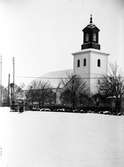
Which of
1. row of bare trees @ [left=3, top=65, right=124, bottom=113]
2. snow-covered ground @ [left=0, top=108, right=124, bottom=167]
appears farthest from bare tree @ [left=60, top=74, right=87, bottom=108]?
snow-covered ground @ [left=0, top=108, right=124, bottom=167]

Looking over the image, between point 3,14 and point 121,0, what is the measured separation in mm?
942

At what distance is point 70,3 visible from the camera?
2.37m

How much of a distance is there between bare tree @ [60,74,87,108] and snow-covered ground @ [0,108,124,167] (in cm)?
10

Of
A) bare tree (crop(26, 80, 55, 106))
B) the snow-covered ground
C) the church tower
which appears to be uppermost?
the church tower

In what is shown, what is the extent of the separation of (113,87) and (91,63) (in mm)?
225

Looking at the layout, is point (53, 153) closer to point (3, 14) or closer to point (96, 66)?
point (96, 66)

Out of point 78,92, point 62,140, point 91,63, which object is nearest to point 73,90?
point 78,92

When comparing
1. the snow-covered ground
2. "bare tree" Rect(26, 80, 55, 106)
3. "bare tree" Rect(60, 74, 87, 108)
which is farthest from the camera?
"bare tree" Rect(26, 80, 55, 106)

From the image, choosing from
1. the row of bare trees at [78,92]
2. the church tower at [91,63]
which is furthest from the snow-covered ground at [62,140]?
the church tower at [91,63]

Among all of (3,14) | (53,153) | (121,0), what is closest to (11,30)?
(3,14)

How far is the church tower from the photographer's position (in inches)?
84.2

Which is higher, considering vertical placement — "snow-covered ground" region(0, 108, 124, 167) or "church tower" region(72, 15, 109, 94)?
"church tower" region(72, 15, 109, 94)

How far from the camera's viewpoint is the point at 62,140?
2209 millimetres

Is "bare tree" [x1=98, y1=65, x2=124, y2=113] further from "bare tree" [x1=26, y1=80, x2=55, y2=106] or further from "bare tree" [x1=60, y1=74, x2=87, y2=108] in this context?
"bare tree" [x1=26, y1=80, x2=55, y2=106]
